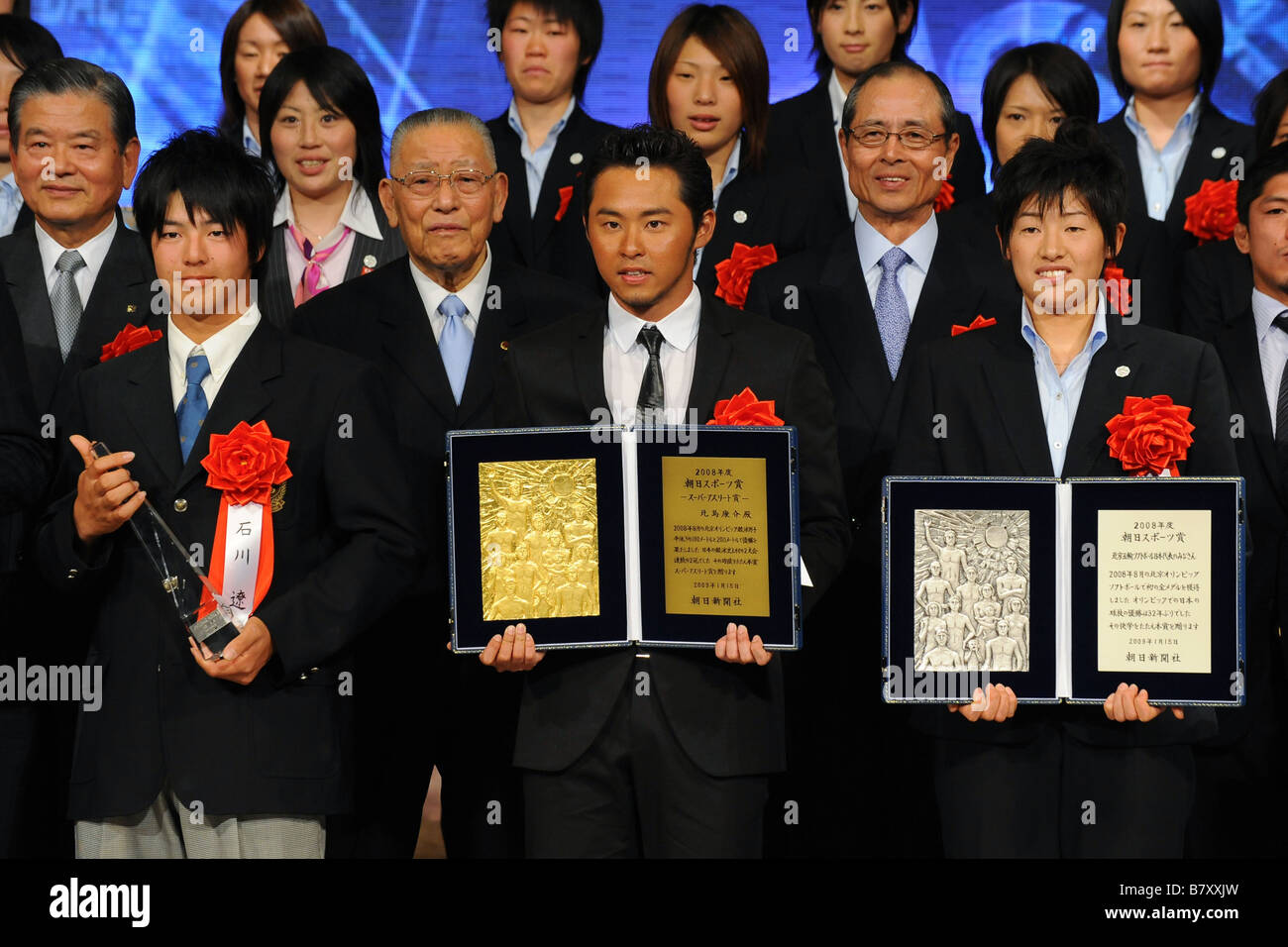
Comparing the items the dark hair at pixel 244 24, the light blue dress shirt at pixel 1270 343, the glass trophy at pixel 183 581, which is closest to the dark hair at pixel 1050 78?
the light blue dress shirt at pixel 1270 343

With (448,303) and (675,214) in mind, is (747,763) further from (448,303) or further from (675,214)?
(448,303)

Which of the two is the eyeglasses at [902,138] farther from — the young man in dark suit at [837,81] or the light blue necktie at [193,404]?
the light blue necktie at [193,404]

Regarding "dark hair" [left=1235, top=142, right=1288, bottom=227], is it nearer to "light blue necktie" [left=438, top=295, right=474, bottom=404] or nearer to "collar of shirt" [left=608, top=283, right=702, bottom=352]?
"collar of shirt" [left=608, top=283, right=702, bottom=352]

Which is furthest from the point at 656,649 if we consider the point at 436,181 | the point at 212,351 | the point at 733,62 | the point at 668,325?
the point at 733,62

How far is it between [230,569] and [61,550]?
0.36m

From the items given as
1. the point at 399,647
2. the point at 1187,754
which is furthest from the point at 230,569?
the point at 1187,754

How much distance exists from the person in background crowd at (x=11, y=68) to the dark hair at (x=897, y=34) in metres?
2.27

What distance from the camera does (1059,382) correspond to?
12.2ft

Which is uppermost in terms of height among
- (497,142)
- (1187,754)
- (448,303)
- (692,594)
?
(497,142)

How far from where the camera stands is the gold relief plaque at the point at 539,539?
11.6 feet

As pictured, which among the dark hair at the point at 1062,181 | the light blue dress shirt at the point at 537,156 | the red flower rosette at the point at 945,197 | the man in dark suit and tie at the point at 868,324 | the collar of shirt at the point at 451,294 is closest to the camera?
the dark hair at the point at 1062,181

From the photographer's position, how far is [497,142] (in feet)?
17.0

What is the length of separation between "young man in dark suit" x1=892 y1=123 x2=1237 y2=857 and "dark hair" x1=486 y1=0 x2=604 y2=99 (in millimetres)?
1763

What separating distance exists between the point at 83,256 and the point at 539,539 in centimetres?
169
